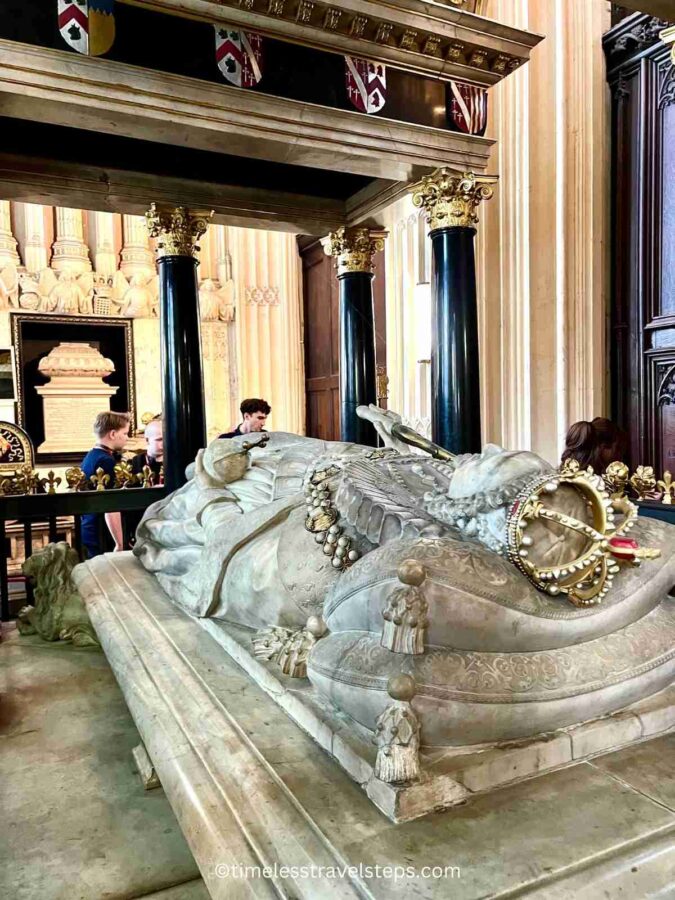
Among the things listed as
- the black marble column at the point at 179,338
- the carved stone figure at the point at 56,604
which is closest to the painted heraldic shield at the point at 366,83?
the black marble column at the point at 179,338

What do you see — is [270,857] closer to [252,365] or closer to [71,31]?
[71,31]

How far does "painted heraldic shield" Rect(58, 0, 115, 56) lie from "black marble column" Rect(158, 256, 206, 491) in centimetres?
164

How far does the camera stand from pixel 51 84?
298cm

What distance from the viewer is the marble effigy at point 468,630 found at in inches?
40.1

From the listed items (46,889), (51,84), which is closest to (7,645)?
(46,889)

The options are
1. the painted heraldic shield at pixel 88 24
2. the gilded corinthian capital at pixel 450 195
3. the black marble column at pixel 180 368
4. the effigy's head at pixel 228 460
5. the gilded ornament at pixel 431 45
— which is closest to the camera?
the effigy's head at pixel 228 460

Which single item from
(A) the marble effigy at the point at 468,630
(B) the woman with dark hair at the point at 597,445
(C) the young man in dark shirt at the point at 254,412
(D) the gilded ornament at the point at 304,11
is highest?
(D) the gilded ornament at the point at 304,11

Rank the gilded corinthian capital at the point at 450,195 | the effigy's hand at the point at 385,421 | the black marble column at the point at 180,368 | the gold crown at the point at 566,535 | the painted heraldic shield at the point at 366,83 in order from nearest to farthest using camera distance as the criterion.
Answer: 1. the gold crown at the point at 566,535
2. the effigy's hand at the point at 385,421
3. the painted heraldic shield at the point at 366,83
4. the gilded corinthian capital at the point at 450,195
5. the black marble column at the point at 180,368

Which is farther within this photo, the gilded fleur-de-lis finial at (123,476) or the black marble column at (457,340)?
the black marble column at (457,340)

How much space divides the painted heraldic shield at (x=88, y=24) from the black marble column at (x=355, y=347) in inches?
108

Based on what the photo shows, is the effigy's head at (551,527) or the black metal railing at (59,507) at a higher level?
the effigy's head at (551,527)

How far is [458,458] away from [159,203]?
3.90 metres

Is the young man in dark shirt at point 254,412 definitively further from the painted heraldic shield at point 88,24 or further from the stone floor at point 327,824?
the stone floor at point 327,824

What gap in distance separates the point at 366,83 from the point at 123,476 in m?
2.88
